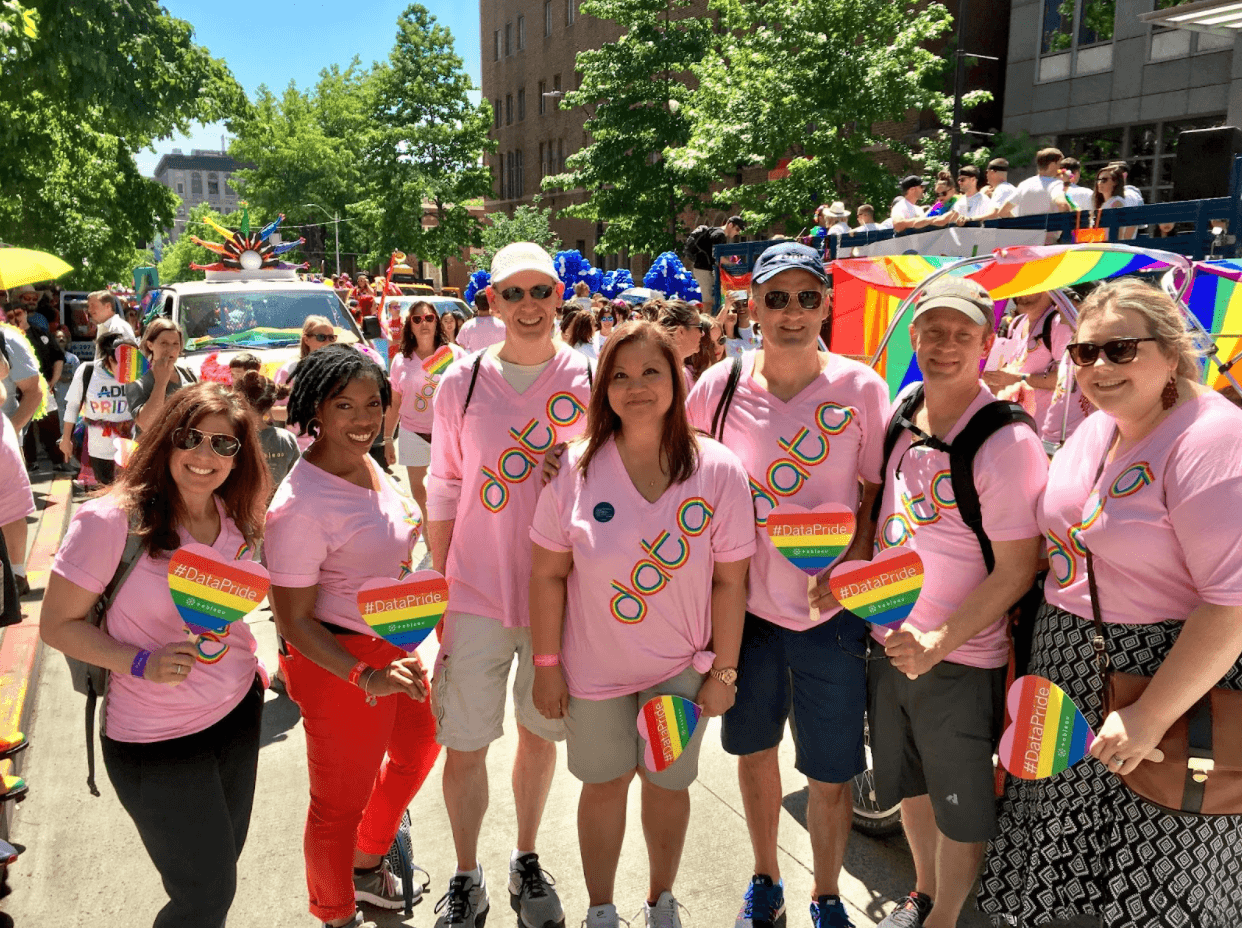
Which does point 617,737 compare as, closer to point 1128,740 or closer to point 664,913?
point 664,913

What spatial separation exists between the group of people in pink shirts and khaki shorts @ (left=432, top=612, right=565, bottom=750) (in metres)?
0.01

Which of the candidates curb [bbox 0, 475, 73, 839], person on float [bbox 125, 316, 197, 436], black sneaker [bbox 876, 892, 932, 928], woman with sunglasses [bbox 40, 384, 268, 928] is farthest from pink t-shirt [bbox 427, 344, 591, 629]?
person on float [bbox 125, 316, 197, 436]

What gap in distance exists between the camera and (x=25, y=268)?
184 inches

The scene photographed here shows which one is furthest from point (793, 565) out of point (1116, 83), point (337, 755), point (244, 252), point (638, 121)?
point (638, 121)

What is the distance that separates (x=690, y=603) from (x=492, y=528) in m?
0.75

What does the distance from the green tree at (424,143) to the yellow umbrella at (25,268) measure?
122 ft

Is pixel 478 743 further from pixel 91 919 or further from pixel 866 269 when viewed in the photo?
pixel 866 269

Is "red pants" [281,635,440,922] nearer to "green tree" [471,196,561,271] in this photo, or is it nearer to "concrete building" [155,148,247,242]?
"green tree" [471,196,561,271]

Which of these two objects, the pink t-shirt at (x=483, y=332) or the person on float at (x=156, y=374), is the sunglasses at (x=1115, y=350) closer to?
the person on float at (x=156, y=374)

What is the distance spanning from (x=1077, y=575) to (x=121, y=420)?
660 cm

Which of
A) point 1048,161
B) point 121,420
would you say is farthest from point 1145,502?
point 1048,161

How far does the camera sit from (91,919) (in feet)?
10.7

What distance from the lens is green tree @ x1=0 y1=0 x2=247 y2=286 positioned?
10.8m

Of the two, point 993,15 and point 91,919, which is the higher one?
point 993,15
